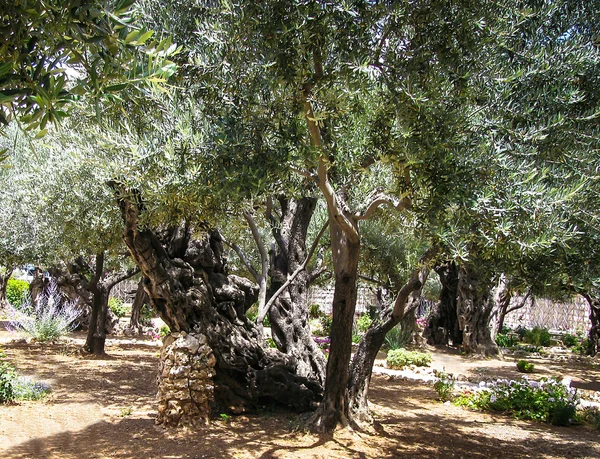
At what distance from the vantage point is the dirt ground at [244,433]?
248 inches

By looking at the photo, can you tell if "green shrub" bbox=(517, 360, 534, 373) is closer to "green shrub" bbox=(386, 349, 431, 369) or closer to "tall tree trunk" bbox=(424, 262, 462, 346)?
"green shrub" bbox=(386, 349, 431, 369)

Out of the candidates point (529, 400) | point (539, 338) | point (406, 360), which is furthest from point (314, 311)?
point (529, 400)

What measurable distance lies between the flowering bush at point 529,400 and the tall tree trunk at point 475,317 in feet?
23.0

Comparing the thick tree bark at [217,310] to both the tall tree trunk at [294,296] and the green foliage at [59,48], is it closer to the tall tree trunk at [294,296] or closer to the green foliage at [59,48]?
the tall tree trunk at [294,296]

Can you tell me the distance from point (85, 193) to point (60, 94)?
7.05m

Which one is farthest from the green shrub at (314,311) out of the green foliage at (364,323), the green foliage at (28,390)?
the green foliage at (28,390)

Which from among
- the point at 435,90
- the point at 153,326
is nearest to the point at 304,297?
the point at 435,90

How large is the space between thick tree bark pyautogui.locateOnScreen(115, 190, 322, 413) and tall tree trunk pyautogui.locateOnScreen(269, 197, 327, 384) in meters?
0.57

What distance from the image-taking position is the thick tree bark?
7.28 metres

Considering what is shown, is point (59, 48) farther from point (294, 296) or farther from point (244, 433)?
point (294, 296)

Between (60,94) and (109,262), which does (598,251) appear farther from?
(109,262)

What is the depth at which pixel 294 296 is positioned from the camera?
9641 millimetres

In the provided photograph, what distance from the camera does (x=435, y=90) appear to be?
15.3 ft

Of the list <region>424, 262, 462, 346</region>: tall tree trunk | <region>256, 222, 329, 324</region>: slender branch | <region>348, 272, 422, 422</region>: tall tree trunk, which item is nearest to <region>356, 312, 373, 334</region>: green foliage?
<region>424, 262, 462, 346</region>: tall tree trunk
